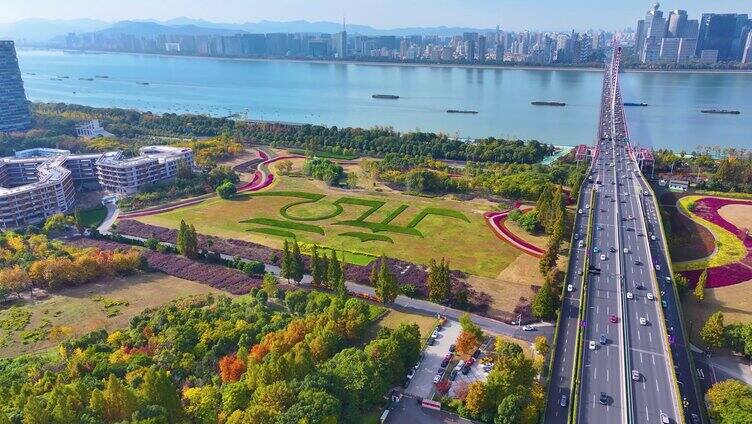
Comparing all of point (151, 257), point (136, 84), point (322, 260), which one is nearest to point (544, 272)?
point (322, 260)

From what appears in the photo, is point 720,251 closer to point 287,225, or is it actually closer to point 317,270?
point 317,270

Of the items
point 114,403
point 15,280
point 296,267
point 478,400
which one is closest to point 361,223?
point 296,267

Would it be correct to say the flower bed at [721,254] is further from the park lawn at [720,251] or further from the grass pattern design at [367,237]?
the grass pattern design at [367,237]

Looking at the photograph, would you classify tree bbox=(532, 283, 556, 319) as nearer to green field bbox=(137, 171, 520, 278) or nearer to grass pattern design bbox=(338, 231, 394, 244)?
green field bbox=(137, 171, 520, 278)

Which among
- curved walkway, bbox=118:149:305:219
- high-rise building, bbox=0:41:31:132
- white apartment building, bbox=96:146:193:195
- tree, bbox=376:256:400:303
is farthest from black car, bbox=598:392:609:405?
high-rise building, bbox=0:41:31:132

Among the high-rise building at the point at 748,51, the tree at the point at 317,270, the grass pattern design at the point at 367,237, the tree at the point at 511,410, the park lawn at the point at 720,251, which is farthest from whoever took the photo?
the high-rise building at the point at 748,51

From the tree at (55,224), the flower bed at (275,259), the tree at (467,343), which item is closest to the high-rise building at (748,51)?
the flower bed at (275,259)

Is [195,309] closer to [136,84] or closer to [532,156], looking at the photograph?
[532,156]
